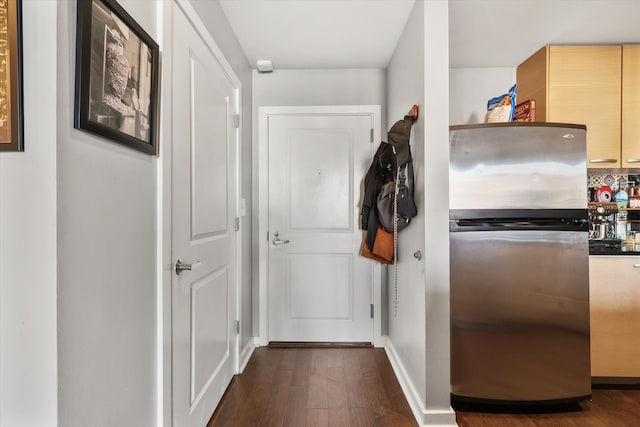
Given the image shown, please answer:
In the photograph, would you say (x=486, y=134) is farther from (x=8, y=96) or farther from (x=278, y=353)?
(x=278, y=353)

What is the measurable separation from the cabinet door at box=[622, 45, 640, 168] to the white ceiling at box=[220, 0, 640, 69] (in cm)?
16

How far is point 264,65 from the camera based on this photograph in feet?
9.18

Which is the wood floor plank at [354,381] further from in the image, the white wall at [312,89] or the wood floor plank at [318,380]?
the white wall at [312,89]

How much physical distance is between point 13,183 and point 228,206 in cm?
141

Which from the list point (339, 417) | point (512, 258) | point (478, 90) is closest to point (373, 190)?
point (512, 258)

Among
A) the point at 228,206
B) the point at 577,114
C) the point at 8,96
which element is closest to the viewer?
the point at 8,96

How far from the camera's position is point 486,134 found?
1.90 meters

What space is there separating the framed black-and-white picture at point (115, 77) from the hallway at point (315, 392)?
1543mm

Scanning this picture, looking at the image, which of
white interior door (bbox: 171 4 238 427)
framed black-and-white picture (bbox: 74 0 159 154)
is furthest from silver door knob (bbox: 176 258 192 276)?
framed black-and-white picture (bbox: 74 0 159 154)

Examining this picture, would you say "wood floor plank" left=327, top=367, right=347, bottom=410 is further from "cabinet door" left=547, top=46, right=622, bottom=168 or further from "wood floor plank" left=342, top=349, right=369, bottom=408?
"cabinet door" left=547, top=46, right=622, bottom=168

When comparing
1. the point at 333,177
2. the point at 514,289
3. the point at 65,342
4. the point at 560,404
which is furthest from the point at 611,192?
the point at 65,342

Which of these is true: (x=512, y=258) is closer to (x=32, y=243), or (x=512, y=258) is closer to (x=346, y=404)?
(x=346, y=404)

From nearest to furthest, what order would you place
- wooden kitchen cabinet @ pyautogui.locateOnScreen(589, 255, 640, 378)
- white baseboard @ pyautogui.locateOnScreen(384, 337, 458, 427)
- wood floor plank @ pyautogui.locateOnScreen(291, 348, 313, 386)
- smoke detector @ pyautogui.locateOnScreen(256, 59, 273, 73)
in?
white baseboard @ pyautogui.locateOnScreen(384, 337, 458, 427) → wooden kitchen cabinet @ pyautogui.locateOnScreen(589, 255, 640, 378) → wood floor plank @ pyautogui.locateOnScreen(291, 348, 313, 386) → smoke detector @ pyautogui.locateOnScreen(256, 59, 273, 73)

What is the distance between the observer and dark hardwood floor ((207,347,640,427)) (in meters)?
1.88
